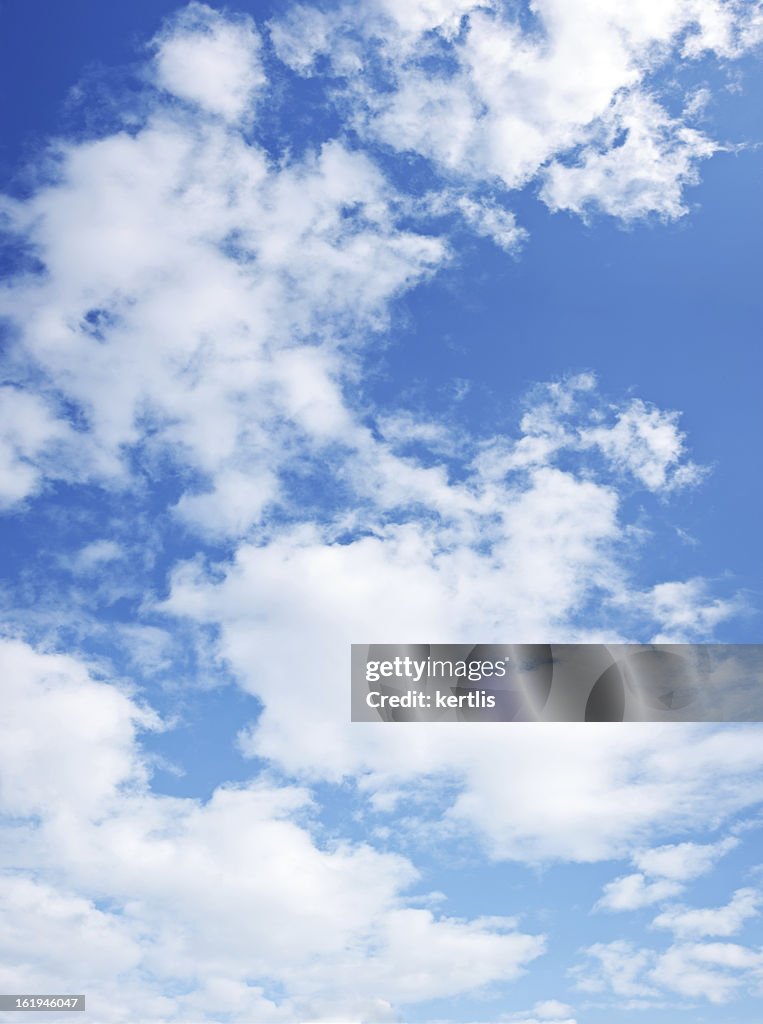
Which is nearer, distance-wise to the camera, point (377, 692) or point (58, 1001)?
point (377, 692)

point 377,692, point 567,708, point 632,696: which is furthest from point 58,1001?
point 632,696

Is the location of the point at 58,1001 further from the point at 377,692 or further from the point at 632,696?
the point at 632,696

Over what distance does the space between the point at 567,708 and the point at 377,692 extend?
639 inches

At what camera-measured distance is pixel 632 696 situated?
7856 centimetres

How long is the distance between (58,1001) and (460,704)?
44748mm

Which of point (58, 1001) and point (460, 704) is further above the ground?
point (460, 704)

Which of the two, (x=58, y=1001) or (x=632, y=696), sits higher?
(x=632, y=696)

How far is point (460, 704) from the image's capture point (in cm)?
7569

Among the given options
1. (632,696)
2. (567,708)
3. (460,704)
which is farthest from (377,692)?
(632,696)

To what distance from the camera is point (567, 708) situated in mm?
76125

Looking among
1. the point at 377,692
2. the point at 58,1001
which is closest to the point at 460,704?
the point at 377,692

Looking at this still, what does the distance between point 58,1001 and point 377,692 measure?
40.4m

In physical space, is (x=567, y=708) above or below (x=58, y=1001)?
above

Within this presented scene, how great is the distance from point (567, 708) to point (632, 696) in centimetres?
667
